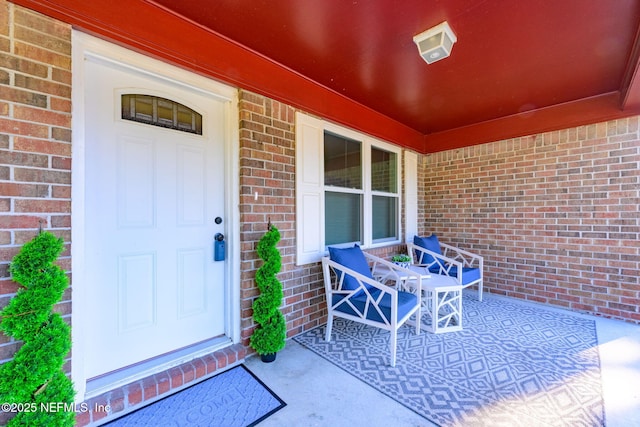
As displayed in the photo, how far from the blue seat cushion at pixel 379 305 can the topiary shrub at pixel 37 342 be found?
1.91 meters

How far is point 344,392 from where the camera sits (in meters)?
1.88

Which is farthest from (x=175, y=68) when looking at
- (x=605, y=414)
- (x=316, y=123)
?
(x=605, y=414)

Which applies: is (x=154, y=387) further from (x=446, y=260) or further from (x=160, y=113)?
(x=446, y=260)

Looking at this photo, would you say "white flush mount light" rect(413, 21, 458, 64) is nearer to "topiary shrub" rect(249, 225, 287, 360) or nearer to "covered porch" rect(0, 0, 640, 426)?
"covered porch" rect(0, 0, 640, 426)

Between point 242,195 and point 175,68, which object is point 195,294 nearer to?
point 242,195

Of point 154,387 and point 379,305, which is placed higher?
point 379,305

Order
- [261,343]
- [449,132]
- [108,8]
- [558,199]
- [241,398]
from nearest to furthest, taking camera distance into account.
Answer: [108,8], [241,398], [261,343], [558,199], [449,132]

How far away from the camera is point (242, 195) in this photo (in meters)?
2.29

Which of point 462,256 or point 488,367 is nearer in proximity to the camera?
point 488,367

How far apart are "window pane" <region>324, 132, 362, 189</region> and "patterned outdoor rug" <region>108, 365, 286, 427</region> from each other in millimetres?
2123

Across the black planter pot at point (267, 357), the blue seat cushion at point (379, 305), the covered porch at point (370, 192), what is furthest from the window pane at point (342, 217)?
the black planter pot at point (267, 357)

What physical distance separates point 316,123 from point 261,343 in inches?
88.3

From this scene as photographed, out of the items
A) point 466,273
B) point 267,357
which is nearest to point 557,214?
point 466,273

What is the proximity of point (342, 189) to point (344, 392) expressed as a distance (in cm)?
215
